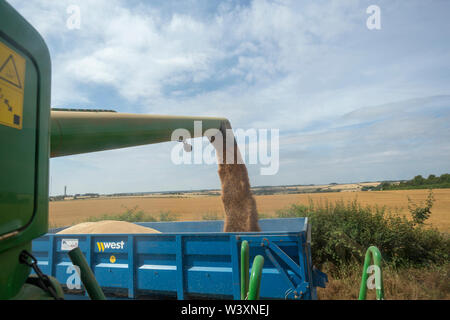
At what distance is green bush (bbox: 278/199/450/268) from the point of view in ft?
19.5

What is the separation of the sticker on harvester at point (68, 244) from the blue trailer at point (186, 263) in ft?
0.05

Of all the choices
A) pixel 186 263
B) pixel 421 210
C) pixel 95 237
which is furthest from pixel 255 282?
pixel 421 210

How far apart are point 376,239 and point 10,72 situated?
251 inches

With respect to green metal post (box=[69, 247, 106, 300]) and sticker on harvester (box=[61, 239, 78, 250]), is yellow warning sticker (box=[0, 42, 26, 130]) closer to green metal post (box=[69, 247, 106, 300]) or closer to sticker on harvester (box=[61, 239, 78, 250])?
green metal post (box=[69, 247, 106, 300])

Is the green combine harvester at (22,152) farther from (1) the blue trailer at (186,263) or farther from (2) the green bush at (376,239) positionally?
(2) the green bush at (376,239)

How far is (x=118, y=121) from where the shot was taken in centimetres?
227

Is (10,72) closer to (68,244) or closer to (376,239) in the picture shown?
(68,244)

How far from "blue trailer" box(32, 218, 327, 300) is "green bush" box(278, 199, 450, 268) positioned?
93.1 inches

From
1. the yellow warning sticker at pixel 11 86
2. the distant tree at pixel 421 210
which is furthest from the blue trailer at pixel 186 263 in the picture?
the distant tree at pixel 421 210

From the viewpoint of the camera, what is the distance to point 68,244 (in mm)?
4461

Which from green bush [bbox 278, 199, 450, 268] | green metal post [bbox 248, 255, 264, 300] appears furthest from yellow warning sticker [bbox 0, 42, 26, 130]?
green bush [bbox 278, 199, 450, 268]

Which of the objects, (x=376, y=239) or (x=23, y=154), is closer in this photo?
(x=23, y=154)

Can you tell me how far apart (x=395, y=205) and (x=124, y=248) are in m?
5.54

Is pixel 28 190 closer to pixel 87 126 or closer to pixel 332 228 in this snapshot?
pixel 87 126
